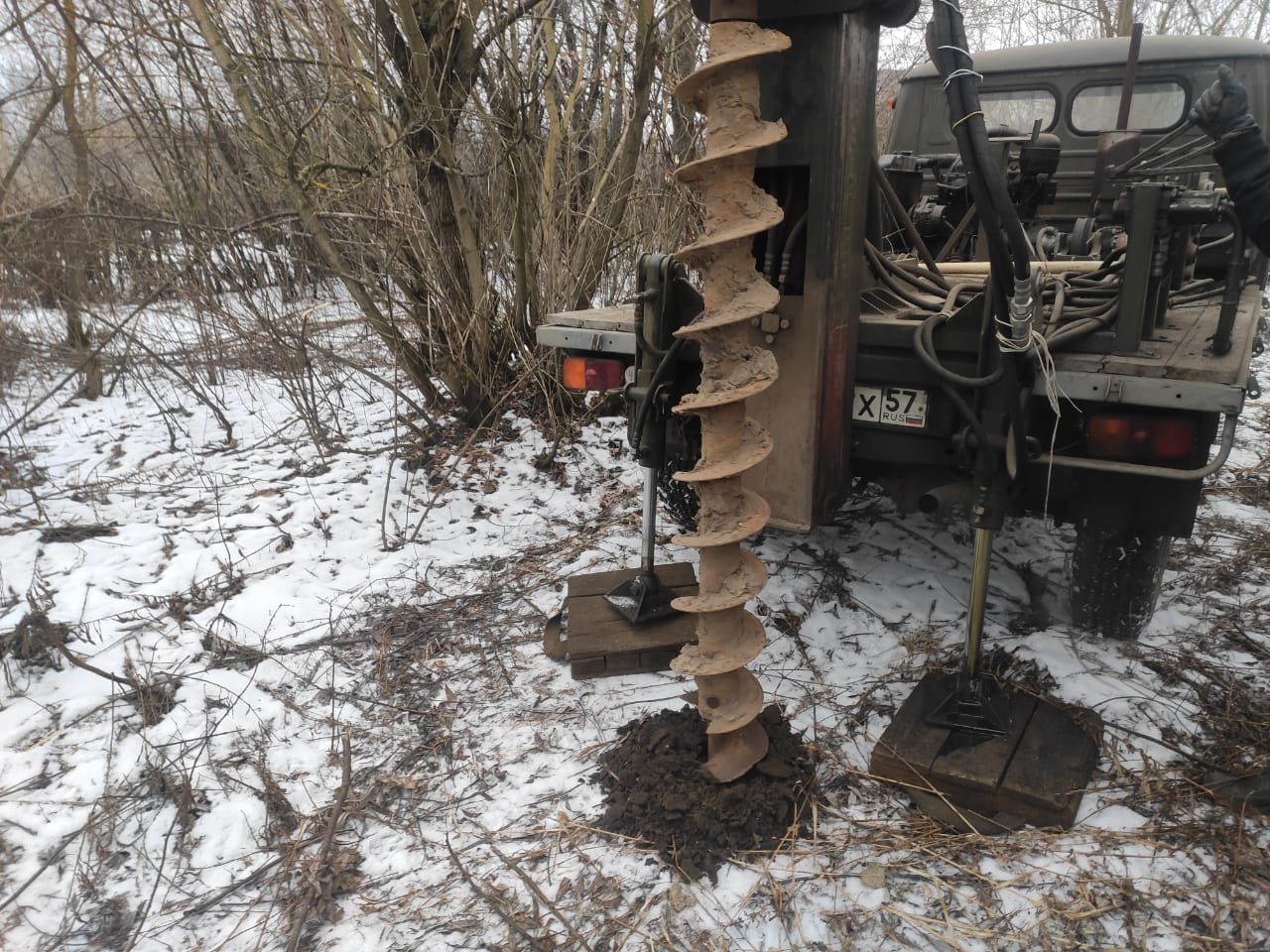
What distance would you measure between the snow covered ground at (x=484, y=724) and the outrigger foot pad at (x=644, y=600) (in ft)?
0.94

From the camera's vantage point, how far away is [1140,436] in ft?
7.53

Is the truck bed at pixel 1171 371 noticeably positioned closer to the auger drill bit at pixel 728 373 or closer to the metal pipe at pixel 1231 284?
the metal pipe at pixel 1231 284

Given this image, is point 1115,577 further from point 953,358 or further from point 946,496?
point 953,358

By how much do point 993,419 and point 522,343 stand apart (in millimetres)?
3556

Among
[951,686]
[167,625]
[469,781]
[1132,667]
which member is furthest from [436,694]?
[1132,667]

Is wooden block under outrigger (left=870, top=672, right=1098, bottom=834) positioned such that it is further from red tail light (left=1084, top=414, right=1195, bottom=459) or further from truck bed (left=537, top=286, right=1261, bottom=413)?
truck bed (left=537, top=286, right=1261, bottom=413)

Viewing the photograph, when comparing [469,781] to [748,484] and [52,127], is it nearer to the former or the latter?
[748,484]

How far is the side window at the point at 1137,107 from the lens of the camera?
478 centimetres

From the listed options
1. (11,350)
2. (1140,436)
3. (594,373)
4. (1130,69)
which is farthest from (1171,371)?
(11,350)

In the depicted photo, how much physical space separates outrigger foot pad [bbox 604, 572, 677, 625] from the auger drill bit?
836 millimetres

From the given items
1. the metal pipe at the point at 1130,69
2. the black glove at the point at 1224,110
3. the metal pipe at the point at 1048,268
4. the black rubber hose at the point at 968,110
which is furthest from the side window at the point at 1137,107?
the black rubber hose at the point at 968,110

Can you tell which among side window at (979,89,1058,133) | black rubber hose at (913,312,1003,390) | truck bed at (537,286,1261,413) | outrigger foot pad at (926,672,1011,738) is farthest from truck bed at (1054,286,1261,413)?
side window at (979,89,1058,133)

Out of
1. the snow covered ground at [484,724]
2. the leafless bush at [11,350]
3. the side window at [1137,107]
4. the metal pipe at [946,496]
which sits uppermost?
the side window at [1137,107]

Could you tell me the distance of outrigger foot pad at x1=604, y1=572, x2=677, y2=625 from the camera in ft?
10.2
